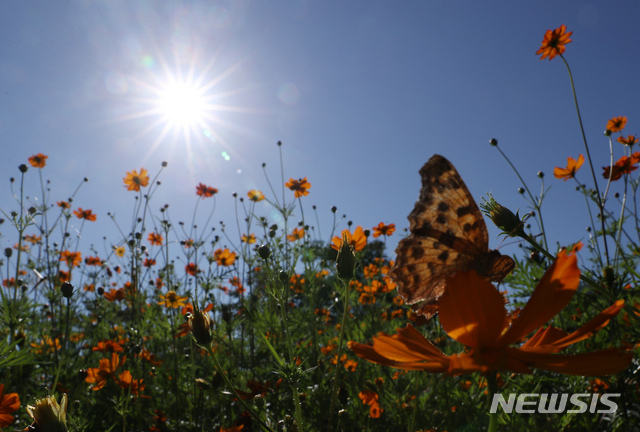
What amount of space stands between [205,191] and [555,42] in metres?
3.56

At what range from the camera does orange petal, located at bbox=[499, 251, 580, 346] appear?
12.9 inches

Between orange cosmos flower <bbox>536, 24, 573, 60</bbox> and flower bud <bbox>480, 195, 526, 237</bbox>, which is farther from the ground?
orange cosmos flower <bbox>536, 24, 573, 60</bbox>

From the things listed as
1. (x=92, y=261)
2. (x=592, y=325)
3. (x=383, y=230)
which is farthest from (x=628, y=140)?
(x=92, y=261)

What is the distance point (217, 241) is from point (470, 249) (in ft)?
12.0

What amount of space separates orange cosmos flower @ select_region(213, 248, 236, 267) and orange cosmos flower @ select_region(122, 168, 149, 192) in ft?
4.07

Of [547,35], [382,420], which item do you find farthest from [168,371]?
[547,35]

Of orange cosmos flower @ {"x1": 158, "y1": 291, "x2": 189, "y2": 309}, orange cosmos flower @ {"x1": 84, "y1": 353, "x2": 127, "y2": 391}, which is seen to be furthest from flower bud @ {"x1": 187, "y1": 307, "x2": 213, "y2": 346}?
orange cosmos flower @ {"x1": 158, "y1": 291, "x2": 189, "y2": 309}

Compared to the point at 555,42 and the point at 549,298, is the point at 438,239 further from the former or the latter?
the point at 555,42

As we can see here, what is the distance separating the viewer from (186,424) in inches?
75.2

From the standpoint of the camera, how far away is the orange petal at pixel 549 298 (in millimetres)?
327

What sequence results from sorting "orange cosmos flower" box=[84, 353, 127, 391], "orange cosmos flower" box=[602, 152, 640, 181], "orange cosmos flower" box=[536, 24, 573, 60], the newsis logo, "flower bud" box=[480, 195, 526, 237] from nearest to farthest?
the newsis logo
"flower bud" box=[480, 195, 526, 237]
"orange cosmos flower" box=[84, 353, 127, 391]
"orange cosmos flower" box=[602, 152, 640, 181]
"orange cosmos flower" box=[536, 24, 573, 60]

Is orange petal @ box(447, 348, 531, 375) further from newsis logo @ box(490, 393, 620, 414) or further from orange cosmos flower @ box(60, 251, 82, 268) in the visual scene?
orange cosmos flower @ box(60, 251, 82, 268)

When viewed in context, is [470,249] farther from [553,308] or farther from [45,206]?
[45,206]

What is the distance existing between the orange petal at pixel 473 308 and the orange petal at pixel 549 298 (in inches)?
0.6
